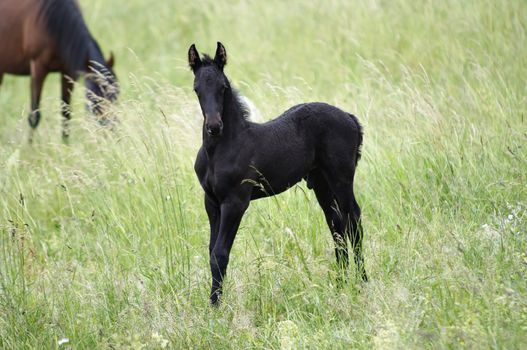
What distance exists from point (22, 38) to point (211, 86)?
233 inches

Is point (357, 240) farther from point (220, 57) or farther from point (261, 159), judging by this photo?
point (220, 57)

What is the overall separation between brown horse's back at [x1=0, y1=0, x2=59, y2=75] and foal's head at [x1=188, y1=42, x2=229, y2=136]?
525 centimetres

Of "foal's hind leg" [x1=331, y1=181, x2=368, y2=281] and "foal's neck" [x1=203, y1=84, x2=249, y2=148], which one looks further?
"foal's hind leg" [x1=331, y1=181, x2=368, y2=281]

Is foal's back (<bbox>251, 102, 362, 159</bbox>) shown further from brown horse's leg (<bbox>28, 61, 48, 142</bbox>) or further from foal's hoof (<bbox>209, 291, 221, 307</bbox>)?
brown horse's leg (<bbox>28, 61, 48, 142</bbox>)

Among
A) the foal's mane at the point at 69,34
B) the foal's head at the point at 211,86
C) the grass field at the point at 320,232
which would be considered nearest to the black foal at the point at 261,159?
the foal's head at the point at 211,86

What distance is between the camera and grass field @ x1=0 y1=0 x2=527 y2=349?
405cm

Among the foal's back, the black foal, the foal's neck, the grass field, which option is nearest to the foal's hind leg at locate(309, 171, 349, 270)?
the black foal

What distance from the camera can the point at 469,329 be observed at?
3539 mm

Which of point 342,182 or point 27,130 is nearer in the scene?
point 342,182

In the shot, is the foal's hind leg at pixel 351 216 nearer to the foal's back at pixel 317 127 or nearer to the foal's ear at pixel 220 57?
the foal's back at pixel 317 127

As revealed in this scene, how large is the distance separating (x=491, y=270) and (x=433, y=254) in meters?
0.39

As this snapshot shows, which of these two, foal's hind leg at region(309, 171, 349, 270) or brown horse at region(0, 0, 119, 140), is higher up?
brown horse at region(0, 0, 119, 140)

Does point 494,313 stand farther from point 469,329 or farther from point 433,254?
point 433,254

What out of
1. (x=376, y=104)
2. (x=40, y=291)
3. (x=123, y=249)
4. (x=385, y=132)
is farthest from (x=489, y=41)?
(x=40, y=291)
